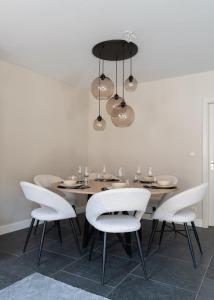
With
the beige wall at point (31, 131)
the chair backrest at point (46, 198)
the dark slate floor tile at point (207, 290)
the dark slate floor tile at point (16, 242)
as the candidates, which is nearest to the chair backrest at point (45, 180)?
the beige wall at point (31, 131)

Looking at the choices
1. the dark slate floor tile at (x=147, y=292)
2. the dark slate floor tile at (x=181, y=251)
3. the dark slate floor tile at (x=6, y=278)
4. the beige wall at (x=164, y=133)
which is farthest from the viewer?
the beige wall at (x=164, y=133)

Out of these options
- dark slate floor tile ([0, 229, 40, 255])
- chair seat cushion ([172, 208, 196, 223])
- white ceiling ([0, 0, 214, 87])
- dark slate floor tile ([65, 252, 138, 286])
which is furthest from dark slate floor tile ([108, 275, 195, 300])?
white ceiling ([0, 0, 214, 87])

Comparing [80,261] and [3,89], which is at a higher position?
[3,89]

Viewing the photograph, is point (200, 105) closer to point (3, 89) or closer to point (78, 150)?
point (78, 150)

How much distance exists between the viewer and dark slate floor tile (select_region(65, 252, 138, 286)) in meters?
2.24

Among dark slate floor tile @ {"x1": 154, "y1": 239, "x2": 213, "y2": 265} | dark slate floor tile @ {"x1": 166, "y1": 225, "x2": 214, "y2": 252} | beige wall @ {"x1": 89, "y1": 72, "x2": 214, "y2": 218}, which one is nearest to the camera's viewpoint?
dark slate floor tile @ {"x1": 154, "y1": 239, "x2": 213, "y2": 265}

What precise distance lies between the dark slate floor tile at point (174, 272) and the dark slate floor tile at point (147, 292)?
0.30 ft

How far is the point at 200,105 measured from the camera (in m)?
3.99

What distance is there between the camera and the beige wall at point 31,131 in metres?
3.53

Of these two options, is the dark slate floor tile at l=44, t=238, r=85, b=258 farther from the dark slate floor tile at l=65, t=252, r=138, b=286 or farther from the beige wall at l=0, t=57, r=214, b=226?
the beige wall at l=0, t=57, r=214, b=226

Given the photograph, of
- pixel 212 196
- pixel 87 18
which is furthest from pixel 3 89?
pixel 212 196

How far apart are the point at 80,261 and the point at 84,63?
2.59m

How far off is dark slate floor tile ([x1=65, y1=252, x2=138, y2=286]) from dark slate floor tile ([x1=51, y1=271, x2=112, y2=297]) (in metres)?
0.06

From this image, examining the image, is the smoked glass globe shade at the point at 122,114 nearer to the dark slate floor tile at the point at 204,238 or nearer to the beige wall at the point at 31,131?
the beige wall at the point at 31,131
